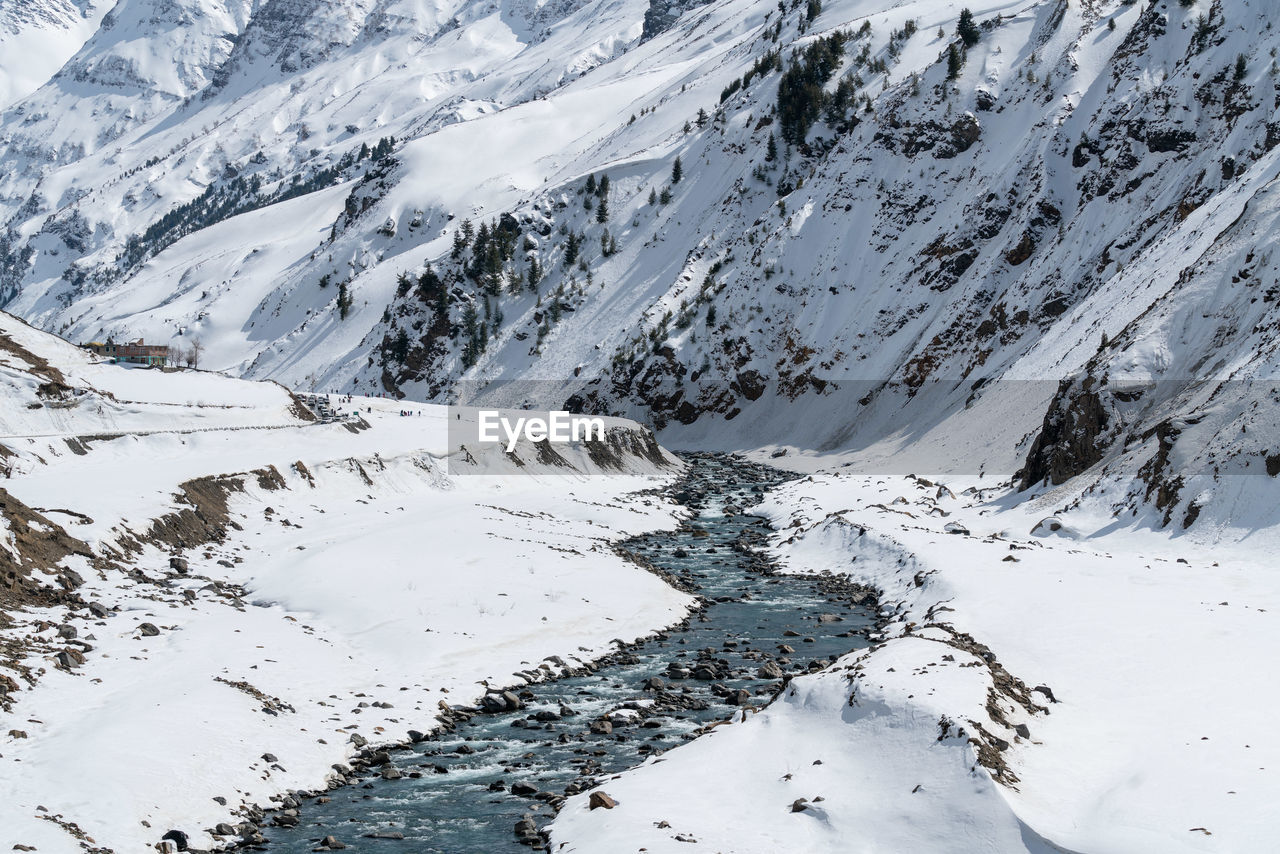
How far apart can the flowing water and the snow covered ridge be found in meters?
1.08

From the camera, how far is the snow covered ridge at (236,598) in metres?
17.1

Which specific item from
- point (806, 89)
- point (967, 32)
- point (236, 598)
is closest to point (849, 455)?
point (236, 598)

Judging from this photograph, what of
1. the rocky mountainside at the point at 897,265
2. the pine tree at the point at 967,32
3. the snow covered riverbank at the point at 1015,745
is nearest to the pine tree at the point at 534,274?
the rocky mountainside at the point at 897,265

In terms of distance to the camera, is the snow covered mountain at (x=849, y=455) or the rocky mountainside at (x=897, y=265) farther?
the rocky mountainside at (x=897, y=265)

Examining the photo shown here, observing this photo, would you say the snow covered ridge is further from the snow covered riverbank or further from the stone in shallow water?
the snow covered riverbank

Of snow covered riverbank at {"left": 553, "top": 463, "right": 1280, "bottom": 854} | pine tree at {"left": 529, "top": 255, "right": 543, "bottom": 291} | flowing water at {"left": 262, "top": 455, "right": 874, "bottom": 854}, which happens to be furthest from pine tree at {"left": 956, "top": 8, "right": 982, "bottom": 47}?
snow covered riverbank at {"left": 553, "top": 463, "right": 1280, "bottom": 854}

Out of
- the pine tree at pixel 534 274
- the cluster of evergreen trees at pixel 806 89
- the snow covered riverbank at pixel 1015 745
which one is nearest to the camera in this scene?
the snow covered riverbank at pixel 1015 745

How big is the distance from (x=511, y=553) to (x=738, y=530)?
19649 mm

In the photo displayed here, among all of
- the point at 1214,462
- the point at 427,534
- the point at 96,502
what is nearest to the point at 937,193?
the point at 1214,462

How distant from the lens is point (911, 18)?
477 feet

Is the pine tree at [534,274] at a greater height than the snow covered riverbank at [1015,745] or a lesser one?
lesser

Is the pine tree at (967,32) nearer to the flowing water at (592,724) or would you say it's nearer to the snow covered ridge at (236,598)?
the snow covered ridge at (236,598)

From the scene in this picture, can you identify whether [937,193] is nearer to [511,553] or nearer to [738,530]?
[738,530]

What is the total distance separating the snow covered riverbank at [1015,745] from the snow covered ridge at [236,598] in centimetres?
688
